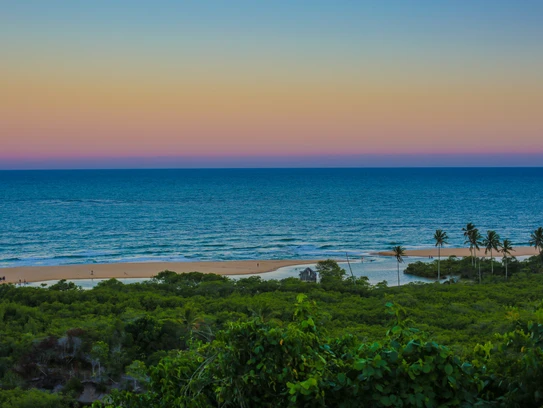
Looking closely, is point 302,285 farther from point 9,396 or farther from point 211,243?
point 211,243

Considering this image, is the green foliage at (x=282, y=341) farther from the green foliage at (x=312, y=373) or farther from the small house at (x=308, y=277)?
the small house at (x=308, y=277)

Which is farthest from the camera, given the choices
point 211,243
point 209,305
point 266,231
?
point 266,231

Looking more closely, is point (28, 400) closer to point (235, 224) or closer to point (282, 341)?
point (282, 341)

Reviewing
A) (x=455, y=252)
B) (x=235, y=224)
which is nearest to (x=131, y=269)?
(x=235, y=224)

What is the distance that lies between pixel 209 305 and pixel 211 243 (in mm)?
49872

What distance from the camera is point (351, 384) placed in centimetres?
597

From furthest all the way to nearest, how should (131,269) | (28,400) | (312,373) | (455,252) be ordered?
(455,252)
(131,269)
(28,400)
(312,373)

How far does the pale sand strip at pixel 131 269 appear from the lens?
192 ft

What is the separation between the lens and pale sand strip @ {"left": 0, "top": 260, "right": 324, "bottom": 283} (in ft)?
192

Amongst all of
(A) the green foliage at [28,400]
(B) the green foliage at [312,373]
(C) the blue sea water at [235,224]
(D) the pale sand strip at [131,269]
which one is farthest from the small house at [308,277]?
(B) the green foliage at [312,373]


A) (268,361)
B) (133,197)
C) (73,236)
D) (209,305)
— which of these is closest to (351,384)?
(268,361)

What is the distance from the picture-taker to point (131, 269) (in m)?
62.8

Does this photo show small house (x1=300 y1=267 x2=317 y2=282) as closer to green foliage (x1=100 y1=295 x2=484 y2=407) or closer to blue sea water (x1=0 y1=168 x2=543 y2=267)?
blue sea water (x1=0 y1=168 x2=543 y2=267)

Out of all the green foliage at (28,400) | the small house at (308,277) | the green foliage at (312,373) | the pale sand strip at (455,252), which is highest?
the green foliage at (312,373)
